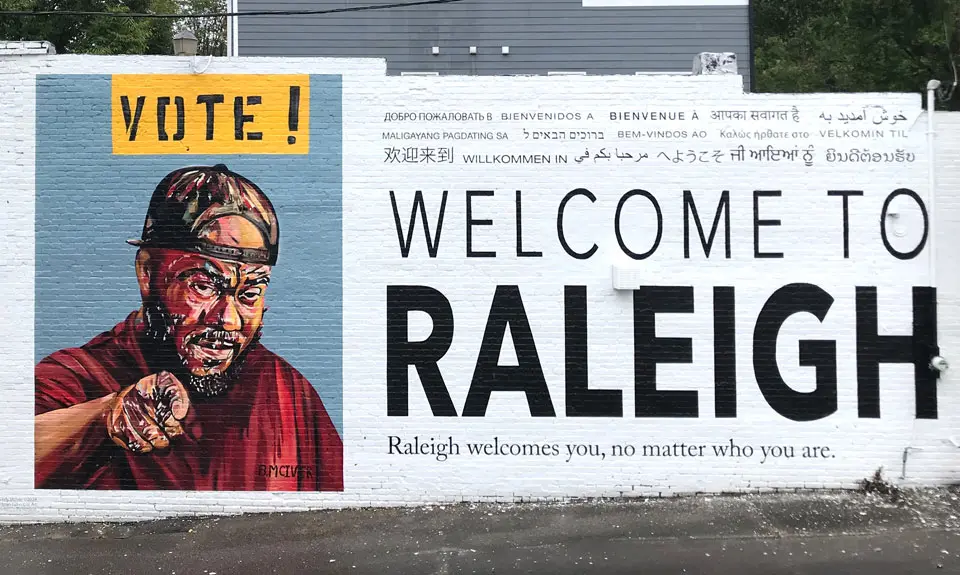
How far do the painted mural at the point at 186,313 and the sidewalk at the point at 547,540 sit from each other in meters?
Answer: 0.56

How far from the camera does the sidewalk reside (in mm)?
6410

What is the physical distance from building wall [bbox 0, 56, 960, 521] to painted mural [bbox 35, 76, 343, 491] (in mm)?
31

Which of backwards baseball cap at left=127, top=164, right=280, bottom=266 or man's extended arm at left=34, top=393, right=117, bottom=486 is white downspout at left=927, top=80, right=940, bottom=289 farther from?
man's extended arm at left=34, top=393, right=117, bottom=486

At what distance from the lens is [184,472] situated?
7871 millimetres

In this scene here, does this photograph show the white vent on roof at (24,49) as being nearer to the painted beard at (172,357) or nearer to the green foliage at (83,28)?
the painted beard at (172,357)

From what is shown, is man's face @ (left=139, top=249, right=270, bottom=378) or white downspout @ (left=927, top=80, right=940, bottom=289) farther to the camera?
man's face @ (left=139, top=249, right=270, bottom=378)

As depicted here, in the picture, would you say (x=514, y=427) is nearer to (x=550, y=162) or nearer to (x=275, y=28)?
(x=550, y=162)

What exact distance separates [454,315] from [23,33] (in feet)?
61.8

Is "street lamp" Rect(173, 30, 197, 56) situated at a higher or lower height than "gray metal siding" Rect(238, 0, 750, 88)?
lower

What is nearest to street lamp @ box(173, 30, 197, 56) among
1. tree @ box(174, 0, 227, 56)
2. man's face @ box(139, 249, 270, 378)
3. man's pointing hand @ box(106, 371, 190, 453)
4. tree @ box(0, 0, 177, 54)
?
man's face @ box(139, 249, 270, 378)

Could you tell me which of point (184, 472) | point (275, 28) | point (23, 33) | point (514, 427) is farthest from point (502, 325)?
point (23, 33)

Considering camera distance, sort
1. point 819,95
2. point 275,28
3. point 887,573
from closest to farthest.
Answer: point 887,573 → point 819,95 → point 275,28

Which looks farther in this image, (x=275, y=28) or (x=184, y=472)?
(x=275, y=28)

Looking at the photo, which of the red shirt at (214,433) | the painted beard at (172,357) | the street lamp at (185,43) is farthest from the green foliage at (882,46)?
the painted beard at (172,357)
